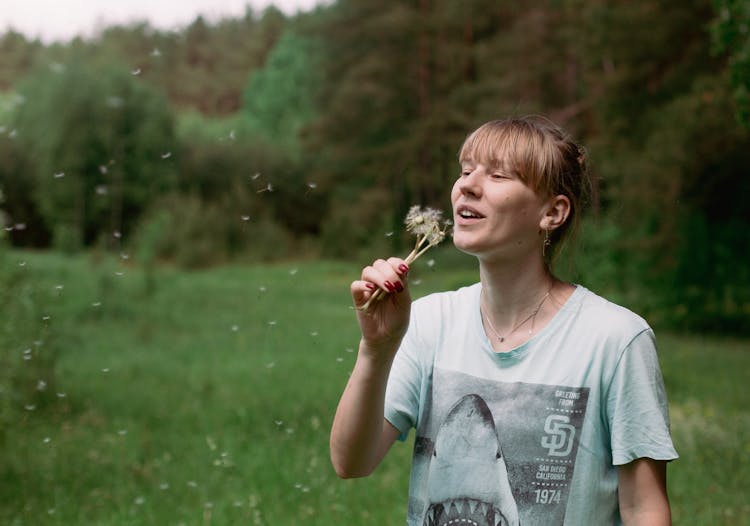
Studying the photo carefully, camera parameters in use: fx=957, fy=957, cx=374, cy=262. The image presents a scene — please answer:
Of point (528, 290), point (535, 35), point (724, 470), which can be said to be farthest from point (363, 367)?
point (535, 35)

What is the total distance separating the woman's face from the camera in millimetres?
2074

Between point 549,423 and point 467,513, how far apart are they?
0.26m

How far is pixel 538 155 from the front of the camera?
2.12 metres

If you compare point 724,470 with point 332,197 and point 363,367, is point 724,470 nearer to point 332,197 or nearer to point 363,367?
point 363,367

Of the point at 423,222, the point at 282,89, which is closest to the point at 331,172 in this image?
the point at 282,89

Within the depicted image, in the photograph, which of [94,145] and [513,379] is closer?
[513,379]

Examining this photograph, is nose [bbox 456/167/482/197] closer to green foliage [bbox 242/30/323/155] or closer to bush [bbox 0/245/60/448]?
bush [bbox 0/245/60/448]

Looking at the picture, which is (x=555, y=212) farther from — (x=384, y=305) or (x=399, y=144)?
(x=399, y=144)

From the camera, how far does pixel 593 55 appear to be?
16547 mm

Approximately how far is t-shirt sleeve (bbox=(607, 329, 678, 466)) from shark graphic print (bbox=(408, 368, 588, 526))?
0.25 feet

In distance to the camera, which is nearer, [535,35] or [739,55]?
[739,55]

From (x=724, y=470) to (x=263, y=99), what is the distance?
47.4 m

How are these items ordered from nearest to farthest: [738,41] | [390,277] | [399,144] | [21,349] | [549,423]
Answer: [390,277]
[549,423]
[21,349]
[738,41]
[399,144]

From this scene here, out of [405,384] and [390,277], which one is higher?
[390,277]
